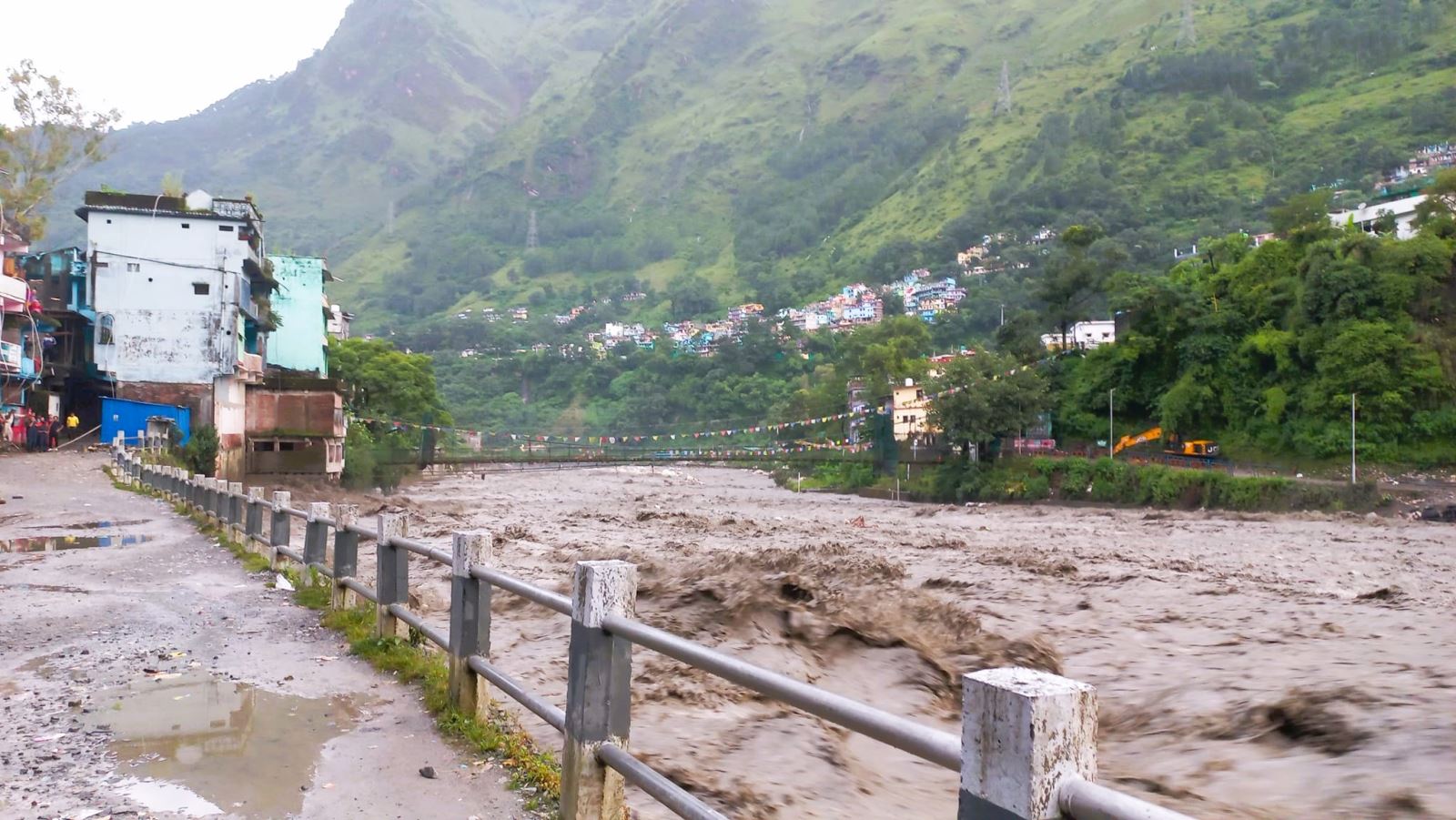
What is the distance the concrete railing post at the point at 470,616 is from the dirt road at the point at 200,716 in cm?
25

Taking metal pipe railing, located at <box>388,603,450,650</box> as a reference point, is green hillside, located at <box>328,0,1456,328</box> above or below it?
above

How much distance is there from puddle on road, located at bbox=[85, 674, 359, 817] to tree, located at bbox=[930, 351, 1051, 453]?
43956 millimetres

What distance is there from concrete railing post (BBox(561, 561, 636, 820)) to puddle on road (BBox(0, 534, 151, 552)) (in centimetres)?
1224

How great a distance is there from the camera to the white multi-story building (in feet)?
127

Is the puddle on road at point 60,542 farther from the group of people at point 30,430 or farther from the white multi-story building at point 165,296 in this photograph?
the white multi-story building at point 165,296

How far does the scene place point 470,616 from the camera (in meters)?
5.19

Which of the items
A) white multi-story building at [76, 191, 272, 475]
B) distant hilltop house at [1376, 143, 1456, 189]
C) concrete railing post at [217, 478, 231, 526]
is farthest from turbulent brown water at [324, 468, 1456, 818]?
distant hilltop house at [1376, 143, 1456, 189]

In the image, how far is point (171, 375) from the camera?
3903cm

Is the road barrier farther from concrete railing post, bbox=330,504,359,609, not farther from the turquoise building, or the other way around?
the turquoise building

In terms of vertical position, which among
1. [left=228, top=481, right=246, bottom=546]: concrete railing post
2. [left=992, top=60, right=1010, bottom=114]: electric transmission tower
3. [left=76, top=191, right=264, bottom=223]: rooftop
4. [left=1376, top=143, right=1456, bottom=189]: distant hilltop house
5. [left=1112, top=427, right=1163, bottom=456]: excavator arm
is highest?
[left=992, top=60, right=1010, bottom=114]: electric transmission tower

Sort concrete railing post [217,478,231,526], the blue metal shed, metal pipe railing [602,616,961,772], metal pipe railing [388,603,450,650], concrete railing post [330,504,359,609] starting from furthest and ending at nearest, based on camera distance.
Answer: the blue metal shed
concrete railing post [217,478,231,526]
concrete railing post [330,504,359,609]
metal pipe railing [388,603,450,650]
metal pipe railing [602,616,961,772]

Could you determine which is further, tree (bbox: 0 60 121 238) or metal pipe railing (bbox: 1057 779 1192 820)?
tree (bbox: 0 60 121 238)

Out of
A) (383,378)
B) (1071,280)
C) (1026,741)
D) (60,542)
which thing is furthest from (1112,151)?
(1026,741)

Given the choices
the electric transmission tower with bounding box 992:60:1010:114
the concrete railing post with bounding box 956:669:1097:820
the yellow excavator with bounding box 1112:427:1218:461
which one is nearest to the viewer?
the concrete railing post with bounding box 956:669:1097:820
